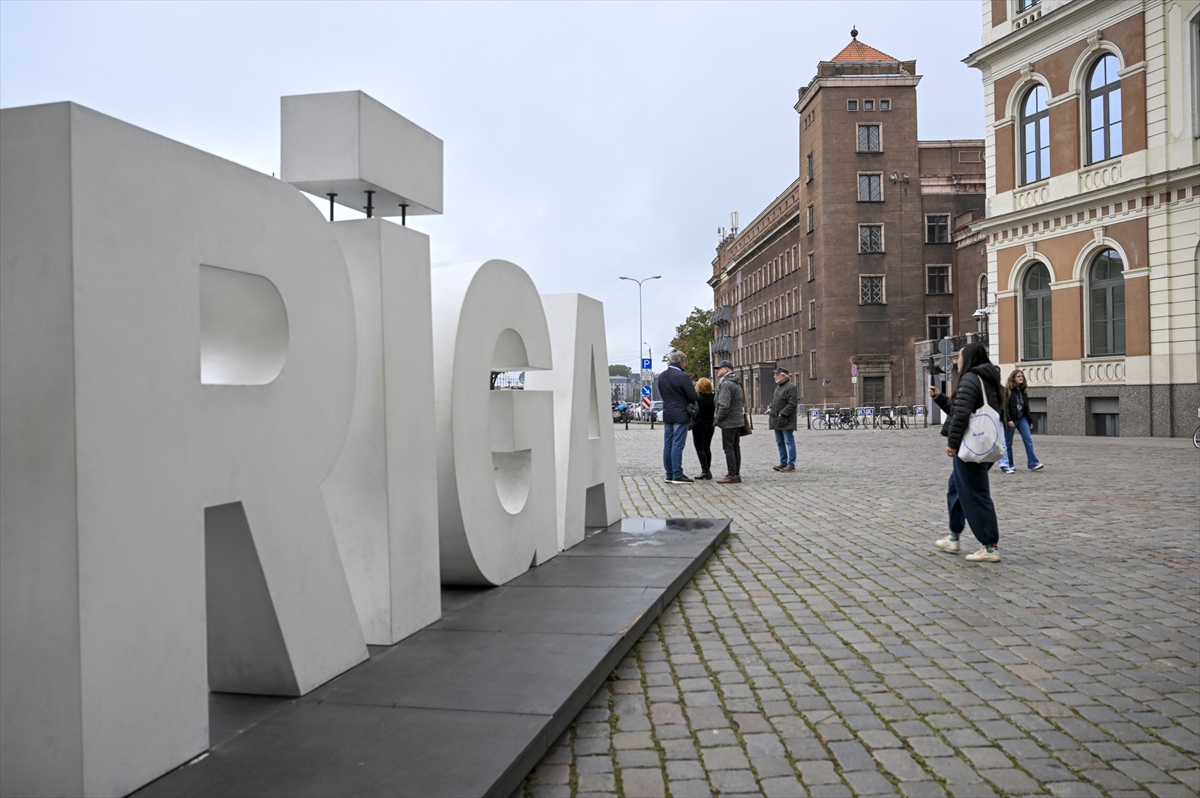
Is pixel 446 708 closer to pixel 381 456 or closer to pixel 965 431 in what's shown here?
pixel 381 456

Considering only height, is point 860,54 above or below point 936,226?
above

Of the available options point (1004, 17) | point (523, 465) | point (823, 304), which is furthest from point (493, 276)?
point (823, 304)

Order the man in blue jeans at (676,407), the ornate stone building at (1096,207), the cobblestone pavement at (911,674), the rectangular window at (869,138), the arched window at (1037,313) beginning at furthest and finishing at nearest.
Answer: the rectangular window at (869,138) < the arched window at (1037,313) < the ornate stone building at (1096,207) < the man in blue jeans at (676,407) < the cobblestone pavement at (911,674)

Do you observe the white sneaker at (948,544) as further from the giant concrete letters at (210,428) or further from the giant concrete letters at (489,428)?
the giant concrete letters at (210,428)

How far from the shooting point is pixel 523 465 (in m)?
6.66

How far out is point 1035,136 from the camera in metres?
28.1

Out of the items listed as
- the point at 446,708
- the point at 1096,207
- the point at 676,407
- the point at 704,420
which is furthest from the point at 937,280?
the point at 446,708

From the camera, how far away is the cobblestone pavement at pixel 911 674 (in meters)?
3.45

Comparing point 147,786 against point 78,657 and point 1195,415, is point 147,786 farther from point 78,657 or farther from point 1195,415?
point 1195,415

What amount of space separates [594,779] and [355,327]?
2.25 metres

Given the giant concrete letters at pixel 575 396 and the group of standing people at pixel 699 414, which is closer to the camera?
the giant concrete letters at pixel 575 396

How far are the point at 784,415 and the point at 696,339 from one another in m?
85.3

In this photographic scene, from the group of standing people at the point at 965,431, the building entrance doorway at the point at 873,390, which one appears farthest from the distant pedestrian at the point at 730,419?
the building entrance doorway at the point at 873,390

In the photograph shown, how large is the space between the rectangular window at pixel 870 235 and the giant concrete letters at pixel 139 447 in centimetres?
5687
